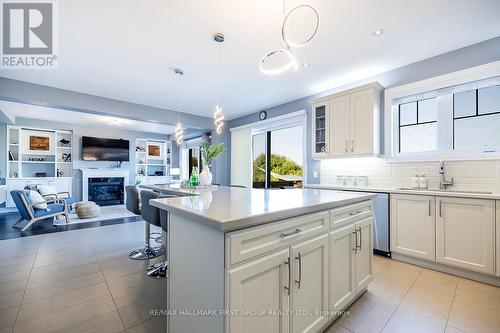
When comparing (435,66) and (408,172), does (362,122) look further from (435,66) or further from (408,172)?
(435,66)

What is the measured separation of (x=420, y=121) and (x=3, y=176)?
9664 mm

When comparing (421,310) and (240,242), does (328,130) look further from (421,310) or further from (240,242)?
(240,242)

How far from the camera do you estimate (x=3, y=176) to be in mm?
5902

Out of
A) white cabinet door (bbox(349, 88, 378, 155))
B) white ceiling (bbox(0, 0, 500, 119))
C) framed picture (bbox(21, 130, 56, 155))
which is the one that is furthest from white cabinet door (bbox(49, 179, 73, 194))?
white cabinet door (bbox(349, 88, 378, 155))

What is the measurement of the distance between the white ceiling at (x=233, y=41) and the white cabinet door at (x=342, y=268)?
2.03 m

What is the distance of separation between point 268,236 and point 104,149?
27.0ft

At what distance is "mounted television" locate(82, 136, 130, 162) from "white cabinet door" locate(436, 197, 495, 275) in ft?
28.7

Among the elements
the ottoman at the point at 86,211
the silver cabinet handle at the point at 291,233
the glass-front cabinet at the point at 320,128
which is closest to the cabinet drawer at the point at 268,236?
the silver cabinet handle at the point at 291,233

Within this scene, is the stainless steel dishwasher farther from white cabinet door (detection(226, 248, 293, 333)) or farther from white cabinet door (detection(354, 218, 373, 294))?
white cabinet door (detection(226, 248, 293, 333))

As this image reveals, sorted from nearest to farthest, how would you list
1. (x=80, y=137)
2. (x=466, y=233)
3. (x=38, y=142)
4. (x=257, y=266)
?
1. (x=257, y=266)
2. (x=466, y=233)
3. (x=38, y=142)
4. (x=80, y=137)

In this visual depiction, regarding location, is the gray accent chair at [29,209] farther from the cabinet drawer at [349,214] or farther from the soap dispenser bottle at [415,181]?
the soap dispenser bottle at [415,181]

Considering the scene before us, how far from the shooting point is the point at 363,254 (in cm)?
192

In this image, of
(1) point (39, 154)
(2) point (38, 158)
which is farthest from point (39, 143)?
(2) point (38, 158)

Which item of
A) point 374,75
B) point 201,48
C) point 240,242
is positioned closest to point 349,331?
point 240,242
